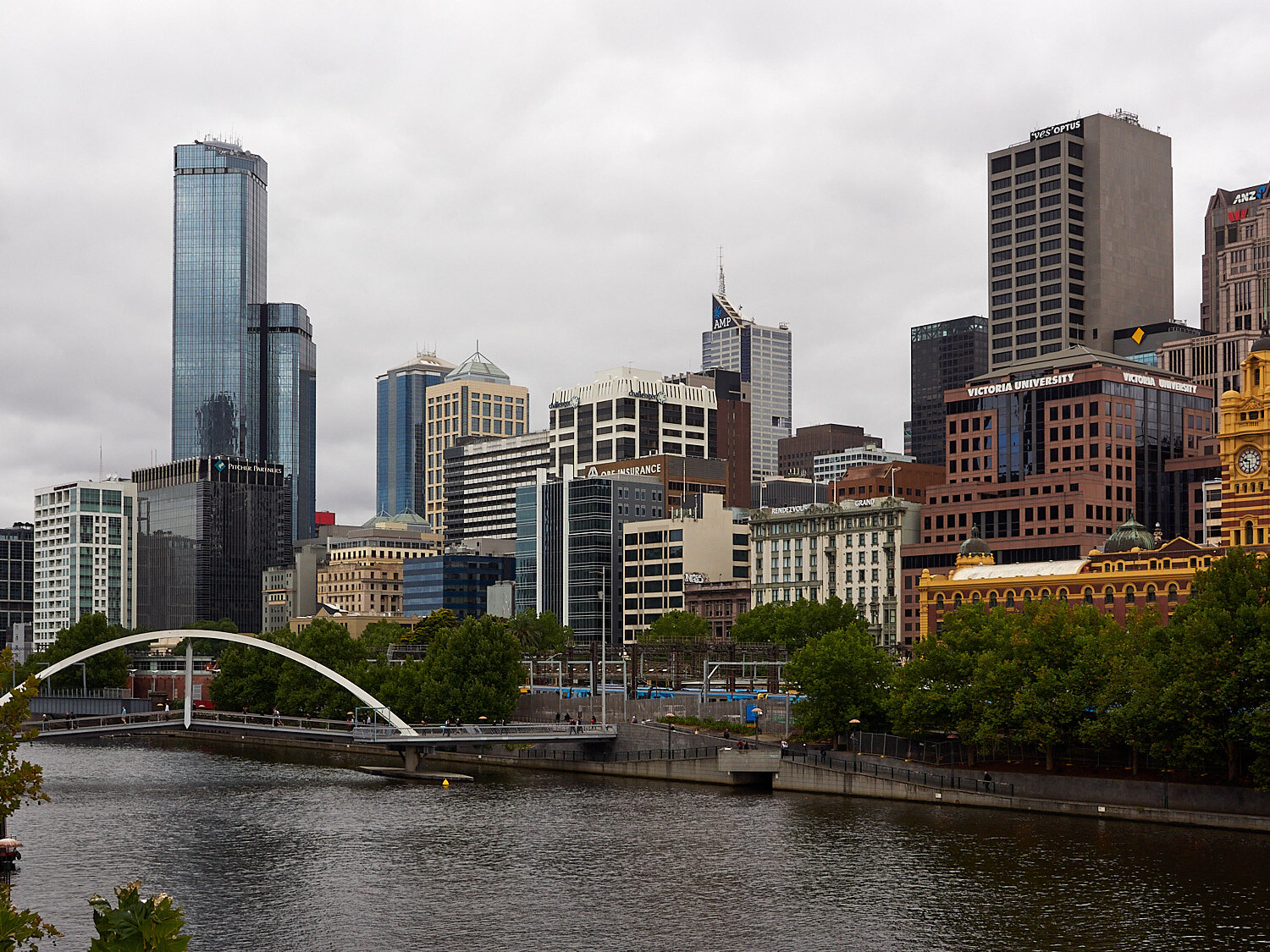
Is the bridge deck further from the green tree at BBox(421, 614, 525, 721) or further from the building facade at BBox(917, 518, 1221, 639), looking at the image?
the building facade at BBox(917, 518, 1221, 639)

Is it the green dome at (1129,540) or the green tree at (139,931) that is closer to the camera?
the green tree at (139,931)

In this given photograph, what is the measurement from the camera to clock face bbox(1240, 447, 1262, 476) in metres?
161

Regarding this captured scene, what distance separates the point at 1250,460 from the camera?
532 ft

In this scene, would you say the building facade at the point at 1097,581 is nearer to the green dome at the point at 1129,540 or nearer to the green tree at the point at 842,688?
the green dome at the point at 1129,540

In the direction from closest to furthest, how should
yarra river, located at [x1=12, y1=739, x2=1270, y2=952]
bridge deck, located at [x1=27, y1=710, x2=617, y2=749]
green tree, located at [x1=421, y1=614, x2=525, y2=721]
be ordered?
1. yarra river, located at [x1=12, y1=739, x2=1270, y2=952]
2. bridge deck, located at [x1=27, y1=710, x2=617, y2=749]
3. green tree, located at [x1=421, y1=614, x2=525, y2=721]

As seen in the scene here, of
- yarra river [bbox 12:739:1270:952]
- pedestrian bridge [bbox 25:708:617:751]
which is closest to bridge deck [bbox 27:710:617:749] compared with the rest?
pedestrian bridge [bbox 25:708:617:751]

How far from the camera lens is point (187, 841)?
331ft

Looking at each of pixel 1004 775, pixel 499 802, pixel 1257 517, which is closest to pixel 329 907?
pixel 499 802

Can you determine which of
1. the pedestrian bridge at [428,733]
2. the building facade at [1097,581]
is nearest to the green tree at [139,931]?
the pedestrian bridge at [428,733]

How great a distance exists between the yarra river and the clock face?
6674cm

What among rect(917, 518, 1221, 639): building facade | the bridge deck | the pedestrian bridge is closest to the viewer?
the bridge deck

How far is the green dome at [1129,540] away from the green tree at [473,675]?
6882 cm

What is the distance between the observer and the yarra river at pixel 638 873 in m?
71.9

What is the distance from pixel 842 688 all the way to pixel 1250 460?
56858 mm
